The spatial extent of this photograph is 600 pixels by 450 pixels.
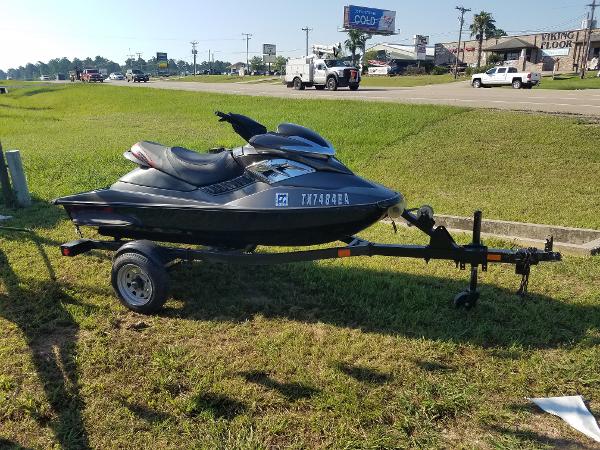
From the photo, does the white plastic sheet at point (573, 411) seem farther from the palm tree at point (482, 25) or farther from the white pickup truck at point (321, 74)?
the palm tree at point (482, 25)

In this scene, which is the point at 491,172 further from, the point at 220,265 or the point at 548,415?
the point at 548,415

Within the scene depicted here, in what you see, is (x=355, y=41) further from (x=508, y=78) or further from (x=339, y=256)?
(x=339, y=256)

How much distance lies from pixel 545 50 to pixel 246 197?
250 ft

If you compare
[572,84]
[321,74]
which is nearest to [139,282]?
[321,74]

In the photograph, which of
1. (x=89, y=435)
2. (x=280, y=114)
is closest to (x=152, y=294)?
(x=89, y=435)

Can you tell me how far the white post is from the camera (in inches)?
286

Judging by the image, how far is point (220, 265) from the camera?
202 inches

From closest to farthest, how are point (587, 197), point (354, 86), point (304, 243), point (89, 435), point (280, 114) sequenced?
point (89, 435) < point (304, 243) < point (587, 197) < point (280, 114) < point (354, 86)

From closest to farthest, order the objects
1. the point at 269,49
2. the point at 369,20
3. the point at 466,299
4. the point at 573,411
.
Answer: the point at 573,411
the point at 466,299
the point at 369,20
the point at 269,49

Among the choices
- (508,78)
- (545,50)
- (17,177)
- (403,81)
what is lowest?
(17,177)

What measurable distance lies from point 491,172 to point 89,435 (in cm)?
773

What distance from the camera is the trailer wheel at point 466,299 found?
3980 mm

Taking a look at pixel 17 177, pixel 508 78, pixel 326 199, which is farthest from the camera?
pixel 508 78

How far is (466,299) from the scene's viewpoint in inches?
157
